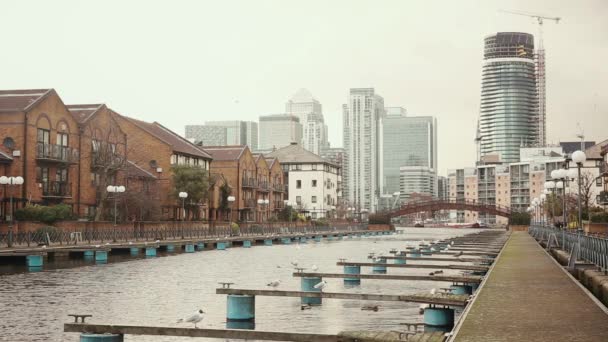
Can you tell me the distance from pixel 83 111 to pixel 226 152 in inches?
1515

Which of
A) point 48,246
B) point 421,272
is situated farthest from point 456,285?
point 48,246

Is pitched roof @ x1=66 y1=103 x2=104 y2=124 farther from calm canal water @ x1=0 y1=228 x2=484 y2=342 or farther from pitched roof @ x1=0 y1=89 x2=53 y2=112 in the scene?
calm canal water @ x1=0 y1=228 x2=484 y2=342

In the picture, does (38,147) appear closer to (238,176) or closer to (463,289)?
(463,289)

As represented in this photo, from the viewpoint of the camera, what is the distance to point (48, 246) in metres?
46.1

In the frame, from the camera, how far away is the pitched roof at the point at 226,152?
10569 cm

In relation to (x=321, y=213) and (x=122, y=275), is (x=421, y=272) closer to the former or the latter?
(x=122, y=275)

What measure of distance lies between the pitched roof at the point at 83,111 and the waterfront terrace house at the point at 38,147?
9.16ft

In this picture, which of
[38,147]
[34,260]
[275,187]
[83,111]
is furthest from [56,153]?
[275,187]

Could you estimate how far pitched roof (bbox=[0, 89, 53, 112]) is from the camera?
193ft

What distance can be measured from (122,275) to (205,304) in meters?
12.5

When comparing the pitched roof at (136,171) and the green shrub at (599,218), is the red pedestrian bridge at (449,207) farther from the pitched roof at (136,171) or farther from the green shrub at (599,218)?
the green shrub at (599,218)

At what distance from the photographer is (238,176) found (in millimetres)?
104875

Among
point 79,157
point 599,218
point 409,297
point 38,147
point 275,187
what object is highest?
point 38,147

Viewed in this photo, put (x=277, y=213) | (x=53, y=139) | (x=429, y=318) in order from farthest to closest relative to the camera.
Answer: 1. (x=277, y=213)
2. (x=53, y=139)
3. (x=429, y=318)
